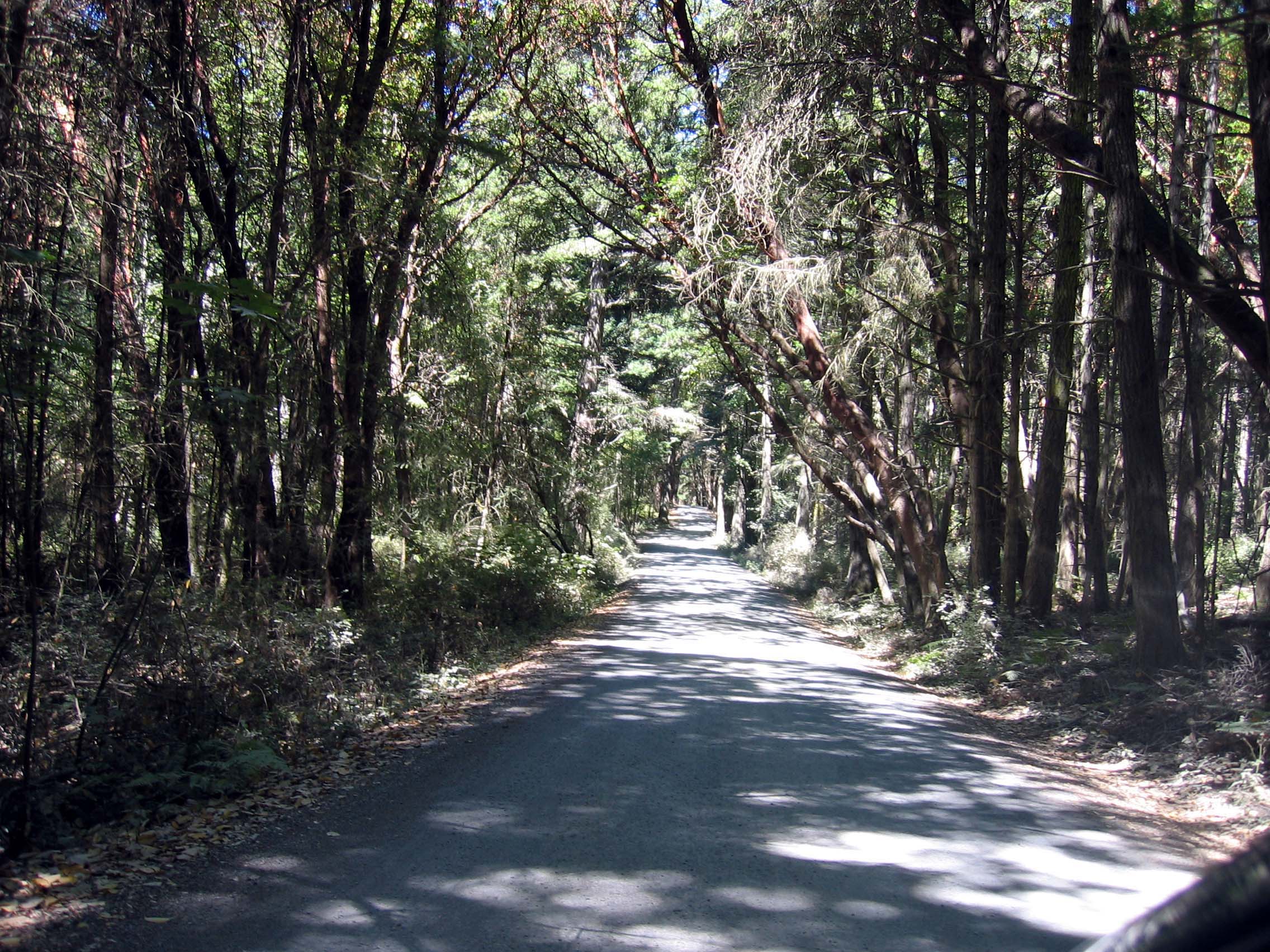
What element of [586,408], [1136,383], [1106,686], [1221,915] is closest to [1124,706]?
[1106,686]

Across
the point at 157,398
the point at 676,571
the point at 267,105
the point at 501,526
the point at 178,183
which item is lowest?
the point at 676,571

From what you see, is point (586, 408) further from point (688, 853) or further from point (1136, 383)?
point (688, 853)

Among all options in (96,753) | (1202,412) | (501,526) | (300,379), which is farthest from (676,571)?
(96,753)

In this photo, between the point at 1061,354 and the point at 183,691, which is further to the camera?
the point at 1061,354

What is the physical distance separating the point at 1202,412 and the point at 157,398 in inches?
644

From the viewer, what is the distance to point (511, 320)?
19.1 m

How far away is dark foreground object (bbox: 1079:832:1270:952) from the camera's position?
51.6 inches

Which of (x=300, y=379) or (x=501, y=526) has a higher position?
(x=300, y=379)

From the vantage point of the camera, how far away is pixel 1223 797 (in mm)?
7090

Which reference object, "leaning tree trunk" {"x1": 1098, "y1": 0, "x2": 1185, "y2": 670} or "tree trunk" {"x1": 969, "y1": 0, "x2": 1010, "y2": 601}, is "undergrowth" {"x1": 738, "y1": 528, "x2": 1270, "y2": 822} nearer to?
"leaning tree trunk" {"x1": 1098, "y1": 0, "x2": 1185, "y2": 670}

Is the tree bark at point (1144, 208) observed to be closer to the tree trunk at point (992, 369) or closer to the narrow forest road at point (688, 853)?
the tree trunk at point (992, 369)

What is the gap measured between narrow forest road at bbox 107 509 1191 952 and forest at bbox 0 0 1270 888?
1670mm

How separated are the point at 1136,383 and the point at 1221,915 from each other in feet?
34.0

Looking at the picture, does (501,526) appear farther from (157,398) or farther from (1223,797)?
(1223,797)
